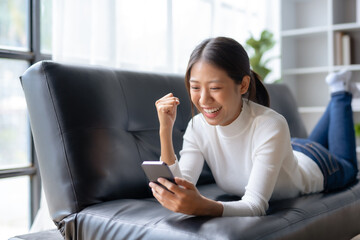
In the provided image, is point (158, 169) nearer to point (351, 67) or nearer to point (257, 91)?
point (257, 91)

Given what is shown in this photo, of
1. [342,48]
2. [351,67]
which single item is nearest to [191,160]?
[351,67]

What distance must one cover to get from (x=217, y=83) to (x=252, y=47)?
259cm

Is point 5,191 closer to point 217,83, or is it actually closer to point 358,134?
point 217,83

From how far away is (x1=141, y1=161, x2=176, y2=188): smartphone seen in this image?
1134mm

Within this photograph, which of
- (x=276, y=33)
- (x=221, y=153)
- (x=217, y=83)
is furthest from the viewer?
(x=276, y=33)

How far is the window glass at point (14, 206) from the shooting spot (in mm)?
2398

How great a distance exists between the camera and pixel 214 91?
4.47 feet

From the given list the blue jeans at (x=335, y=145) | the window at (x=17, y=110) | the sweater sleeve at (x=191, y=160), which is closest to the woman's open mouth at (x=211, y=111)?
the sweater sleeve at (x=191, y=160)

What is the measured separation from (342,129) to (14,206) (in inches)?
73.9

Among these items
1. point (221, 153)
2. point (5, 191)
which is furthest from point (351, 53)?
point (5, 191)

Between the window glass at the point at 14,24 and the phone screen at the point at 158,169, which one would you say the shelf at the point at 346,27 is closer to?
the window glass at the point at 14,24

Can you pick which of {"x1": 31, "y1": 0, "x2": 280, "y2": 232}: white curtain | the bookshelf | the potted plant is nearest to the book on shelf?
the bookshelf

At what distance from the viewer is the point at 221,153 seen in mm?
1578

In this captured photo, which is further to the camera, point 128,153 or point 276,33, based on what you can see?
point 276,33
